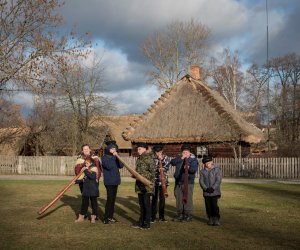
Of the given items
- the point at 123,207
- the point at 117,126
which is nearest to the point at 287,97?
the point at 117,126

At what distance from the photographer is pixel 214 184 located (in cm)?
977

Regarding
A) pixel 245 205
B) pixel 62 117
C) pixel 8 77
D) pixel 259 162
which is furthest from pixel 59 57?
pixel 62 117

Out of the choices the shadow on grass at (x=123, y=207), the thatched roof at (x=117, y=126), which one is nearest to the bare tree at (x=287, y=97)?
the thatched roof at (x=117, y=126)

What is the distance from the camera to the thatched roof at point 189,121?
29.8m

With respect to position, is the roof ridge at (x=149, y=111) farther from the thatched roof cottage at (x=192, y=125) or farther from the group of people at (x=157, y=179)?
the group of people at (x=157, y=179)

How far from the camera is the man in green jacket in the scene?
9328 millimetres

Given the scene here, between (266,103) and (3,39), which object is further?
(266,103)

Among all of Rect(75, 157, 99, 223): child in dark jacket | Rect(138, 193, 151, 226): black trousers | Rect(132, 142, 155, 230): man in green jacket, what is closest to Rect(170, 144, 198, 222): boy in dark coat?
Rect(132, 142, 155, 230): man in green jacket

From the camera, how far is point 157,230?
9188 mm

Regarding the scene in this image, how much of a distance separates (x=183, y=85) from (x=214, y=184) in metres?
26.0

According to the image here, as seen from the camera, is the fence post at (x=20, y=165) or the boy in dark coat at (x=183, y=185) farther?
the fence post at (x=20, y=165)

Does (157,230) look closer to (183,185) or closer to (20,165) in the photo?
(183,185)

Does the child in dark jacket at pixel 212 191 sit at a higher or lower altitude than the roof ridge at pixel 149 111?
lower

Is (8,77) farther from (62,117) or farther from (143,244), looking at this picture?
(62,117)
